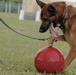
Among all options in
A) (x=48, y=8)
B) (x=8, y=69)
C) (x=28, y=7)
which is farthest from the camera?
(x=28, y=7)

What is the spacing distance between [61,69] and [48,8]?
1575 millimetres

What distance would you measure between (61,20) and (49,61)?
1045 mm

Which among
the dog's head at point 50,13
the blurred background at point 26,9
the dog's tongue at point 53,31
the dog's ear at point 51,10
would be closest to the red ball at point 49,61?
the dog's tongue at point 53,31

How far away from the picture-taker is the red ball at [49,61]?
7.86m

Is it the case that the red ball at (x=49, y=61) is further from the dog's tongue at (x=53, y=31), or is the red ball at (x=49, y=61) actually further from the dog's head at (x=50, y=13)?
the dog's head at (x=50, y=13)

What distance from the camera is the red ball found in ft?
25.8

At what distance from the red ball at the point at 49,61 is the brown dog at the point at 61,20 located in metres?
0.33

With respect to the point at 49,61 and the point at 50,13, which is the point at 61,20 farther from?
the point at 49,61

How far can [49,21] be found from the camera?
7.82m

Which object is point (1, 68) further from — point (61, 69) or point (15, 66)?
point (61, 69)

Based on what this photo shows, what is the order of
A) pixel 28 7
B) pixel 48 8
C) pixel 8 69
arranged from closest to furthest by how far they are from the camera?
pixel 48 8 → pixel 8 69 → pixel 28 7

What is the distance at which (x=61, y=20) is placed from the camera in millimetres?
7949

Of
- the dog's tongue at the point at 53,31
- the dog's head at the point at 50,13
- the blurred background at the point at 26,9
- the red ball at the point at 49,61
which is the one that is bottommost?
the blurred background at the point at 26,9

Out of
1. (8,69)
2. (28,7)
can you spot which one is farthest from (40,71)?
(28,7)
